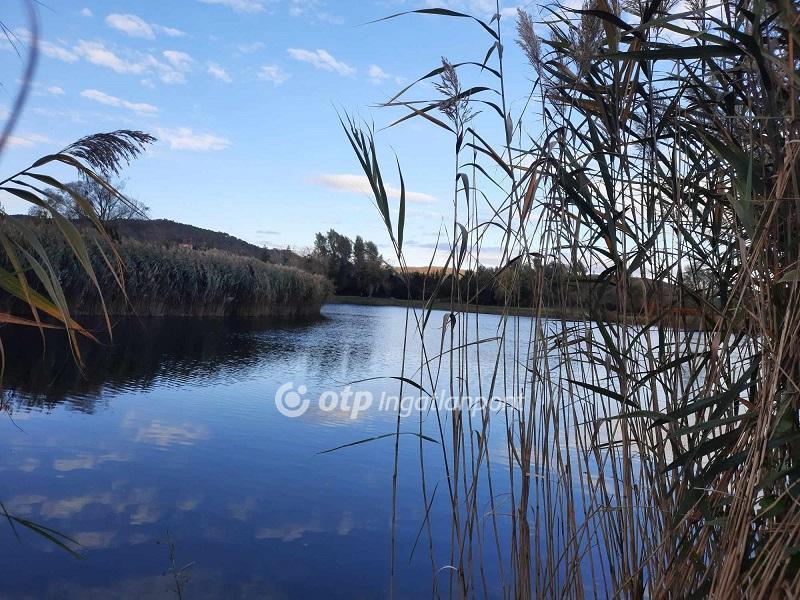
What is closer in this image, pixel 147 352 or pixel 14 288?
pixel 14 288

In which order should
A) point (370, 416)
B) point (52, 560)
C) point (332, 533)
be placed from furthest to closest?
point (370, 416), point (332, 533), point (52, 560)

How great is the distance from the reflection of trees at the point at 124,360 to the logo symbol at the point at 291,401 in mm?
685

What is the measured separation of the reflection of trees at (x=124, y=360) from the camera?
366 cm

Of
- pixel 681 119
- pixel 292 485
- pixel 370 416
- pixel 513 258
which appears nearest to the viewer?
pixel 681 119

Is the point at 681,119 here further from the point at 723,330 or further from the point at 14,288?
the point at 14,288

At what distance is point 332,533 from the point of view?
2.02 metres

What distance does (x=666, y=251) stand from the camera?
1.15 m

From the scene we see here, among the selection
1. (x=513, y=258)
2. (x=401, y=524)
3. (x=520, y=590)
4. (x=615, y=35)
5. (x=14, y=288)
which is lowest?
(x=401, y=524)

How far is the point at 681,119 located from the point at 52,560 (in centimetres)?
185

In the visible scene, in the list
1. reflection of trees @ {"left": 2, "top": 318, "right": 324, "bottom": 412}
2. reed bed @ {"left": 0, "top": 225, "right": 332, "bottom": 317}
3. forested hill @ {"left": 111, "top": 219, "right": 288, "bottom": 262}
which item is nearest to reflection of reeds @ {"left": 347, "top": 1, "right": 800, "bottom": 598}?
reflection of trees @ {"left": 2, "top": 318, "right": 324, "bottom": 412}

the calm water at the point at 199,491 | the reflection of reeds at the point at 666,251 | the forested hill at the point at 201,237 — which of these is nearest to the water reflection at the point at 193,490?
the calm water at the point at 199,491

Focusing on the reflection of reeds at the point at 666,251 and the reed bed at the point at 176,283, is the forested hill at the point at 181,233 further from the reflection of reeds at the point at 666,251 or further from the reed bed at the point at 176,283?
the reflection of reeds at the point at 666,251

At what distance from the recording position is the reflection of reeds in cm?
81

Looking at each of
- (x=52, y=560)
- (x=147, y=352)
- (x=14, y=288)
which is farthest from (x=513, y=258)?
(x=147, y=352)
